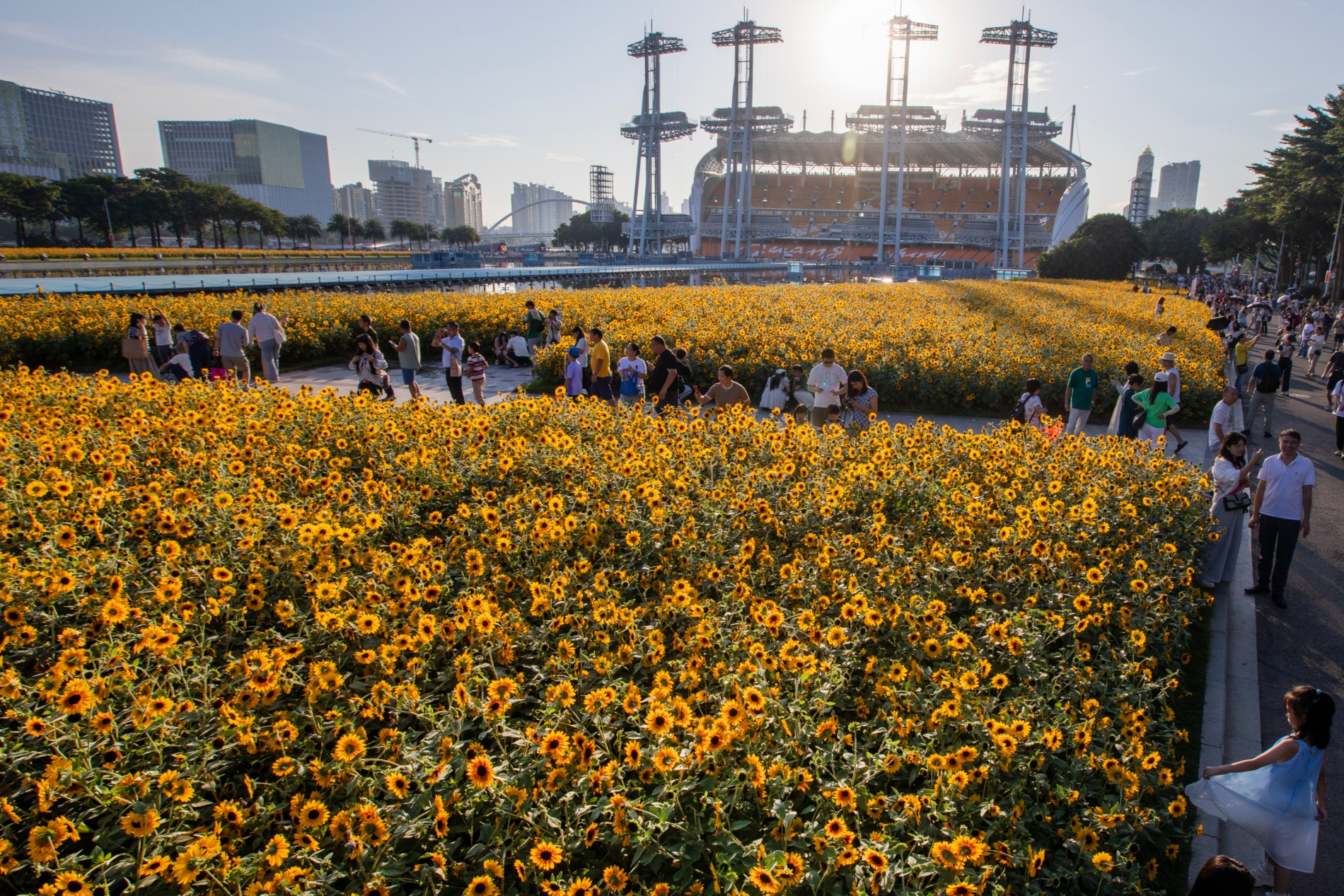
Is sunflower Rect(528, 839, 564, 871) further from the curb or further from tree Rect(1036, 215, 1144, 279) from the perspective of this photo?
tree Rect(1036, 215, 1144, 279)

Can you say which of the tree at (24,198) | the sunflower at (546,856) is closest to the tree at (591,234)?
the tree at (24,198)

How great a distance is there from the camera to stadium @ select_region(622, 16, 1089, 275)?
89188mm

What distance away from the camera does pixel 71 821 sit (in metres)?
2.53

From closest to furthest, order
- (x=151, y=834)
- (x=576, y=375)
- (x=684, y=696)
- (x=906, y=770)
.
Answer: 1. (x=151, y=834)
2. (x=906, y=770)
3. (x=684, y=696)
4. (x=576, y=375)

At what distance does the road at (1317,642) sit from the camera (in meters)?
3.94

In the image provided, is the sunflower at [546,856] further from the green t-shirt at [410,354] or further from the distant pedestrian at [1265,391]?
the distant pedestrian at [1265,391]

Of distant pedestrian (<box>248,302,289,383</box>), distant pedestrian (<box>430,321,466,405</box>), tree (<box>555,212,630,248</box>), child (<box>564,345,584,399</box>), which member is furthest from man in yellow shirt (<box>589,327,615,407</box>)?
tree (<box>555,212,630,248</box>)

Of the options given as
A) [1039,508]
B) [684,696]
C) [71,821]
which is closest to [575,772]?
[684,696]

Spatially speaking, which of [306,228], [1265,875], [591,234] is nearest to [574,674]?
[1265,875]

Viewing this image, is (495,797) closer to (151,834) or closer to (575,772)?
(575,772)

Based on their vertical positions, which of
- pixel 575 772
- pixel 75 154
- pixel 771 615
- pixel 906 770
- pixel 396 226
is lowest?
pixel 906 770

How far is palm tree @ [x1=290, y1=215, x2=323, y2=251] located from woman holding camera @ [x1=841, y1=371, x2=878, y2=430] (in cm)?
10560

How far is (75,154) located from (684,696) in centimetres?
24379

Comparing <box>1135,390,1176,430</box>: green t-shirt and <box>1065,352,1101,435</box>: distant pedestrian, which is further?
<box>1065,352,1101,435</box>: distant pedestrian
